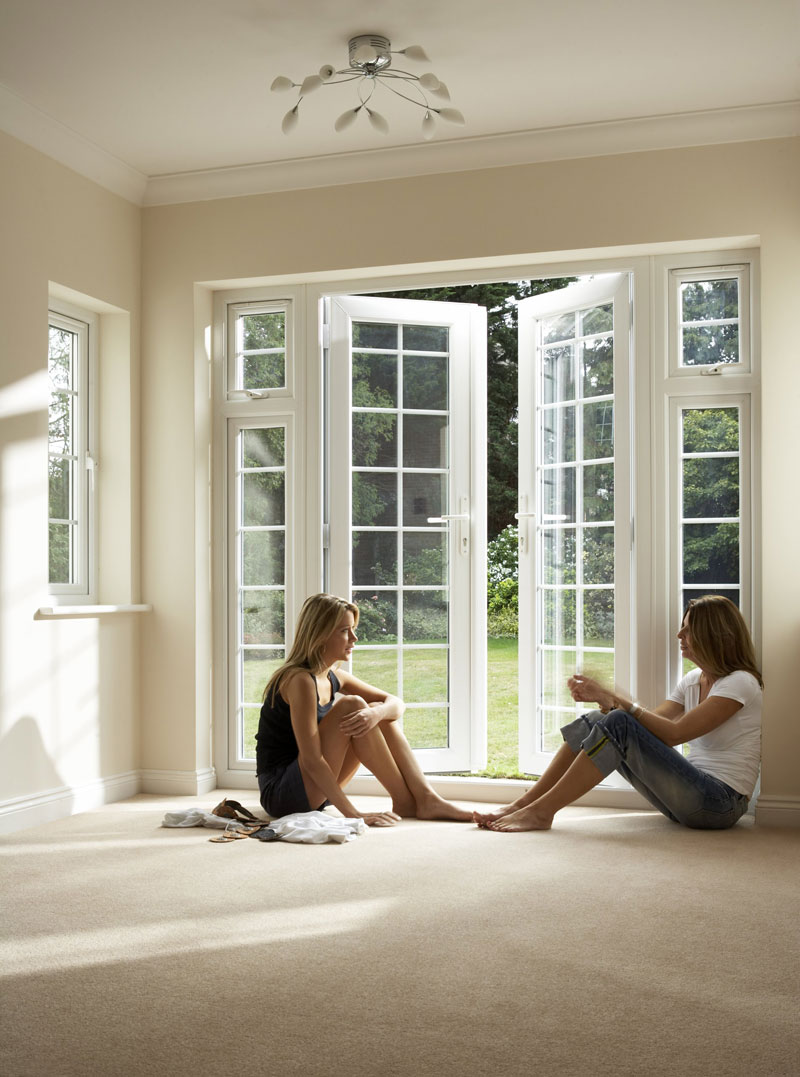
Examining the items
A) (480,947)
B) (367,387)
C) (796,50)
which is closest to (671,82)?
(796,50)

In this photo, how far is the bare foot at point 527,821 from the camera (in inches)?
165

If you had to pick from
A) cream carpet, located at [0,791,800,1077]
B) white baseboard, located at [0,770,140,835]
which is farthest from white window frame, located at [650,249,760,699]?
white baseboard, located at [0,770,140,835]

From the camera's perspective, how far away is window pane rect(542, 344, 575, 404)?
495cm

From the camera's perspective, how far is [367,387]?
521 cm

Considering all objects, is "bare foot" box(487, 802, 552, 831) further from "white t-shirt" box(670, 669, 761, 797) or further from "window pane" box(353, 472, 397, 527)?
"window pane" box(353, 472, 397, 527)

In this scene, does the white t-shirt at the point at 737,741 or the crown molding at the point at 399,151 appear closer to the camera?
the white t-shirt at the point at 737,741

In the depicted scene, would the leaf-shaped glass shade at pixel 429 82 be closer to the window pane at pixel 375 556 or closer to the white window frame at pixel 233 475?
the white window frame at pixel 233 475

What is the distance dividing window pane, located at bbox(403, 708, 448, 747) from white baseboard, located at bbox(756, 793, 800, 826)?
1.51 meters

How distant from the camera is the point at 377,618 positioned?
5.18 m

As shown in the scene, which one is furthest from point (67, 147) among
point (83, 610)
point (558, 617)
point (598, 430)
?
point (558, 617)

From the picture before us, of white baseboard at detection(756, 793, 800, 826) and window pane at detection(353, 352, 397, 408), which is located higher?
window pane at detection(353, 352, 397, 408)

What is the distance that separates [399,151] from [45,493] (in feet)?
7.27

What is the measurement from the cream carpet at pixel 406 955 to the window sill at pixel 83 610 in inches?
37.2

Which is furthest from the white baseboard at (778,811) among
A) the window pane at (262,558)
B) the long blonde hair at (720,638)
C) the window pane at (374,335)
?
the window pane at (374,335)
